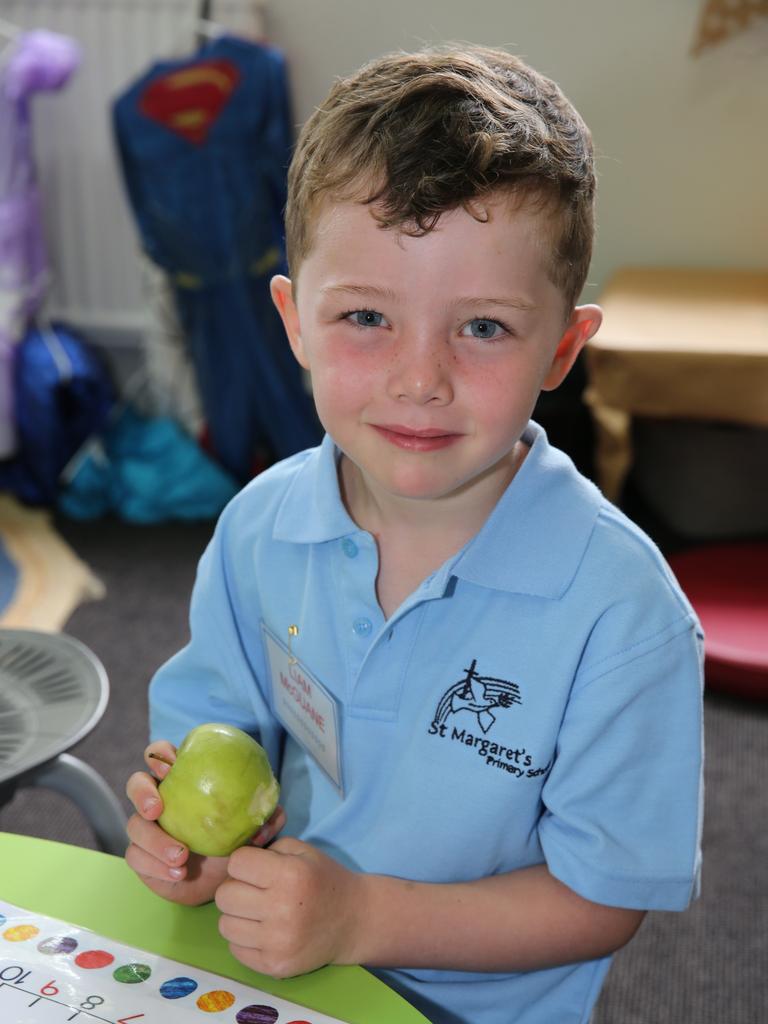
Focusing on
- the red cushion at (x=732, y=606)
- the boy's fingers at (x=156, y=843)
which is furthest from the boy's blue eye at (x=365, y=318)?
the red cushion at (x=732, y=606)

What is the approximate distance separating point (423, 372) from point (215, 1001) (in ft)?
1.31

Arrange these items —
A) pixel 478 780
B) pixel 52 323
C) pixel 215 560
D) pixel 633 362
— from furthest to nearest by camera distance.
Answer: pixel 52 323, pixel 633 362, pixel 215 560, pixel 478 780

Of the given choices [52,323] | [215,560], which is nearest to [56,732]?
[215,560]

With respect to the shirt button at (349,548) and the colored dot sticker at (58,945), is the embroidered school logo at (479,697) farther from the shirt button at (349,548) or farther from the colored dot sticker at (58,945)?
the colored dot sticker at (58,945)

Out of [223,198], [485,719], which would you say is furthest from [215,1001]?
[223,198]

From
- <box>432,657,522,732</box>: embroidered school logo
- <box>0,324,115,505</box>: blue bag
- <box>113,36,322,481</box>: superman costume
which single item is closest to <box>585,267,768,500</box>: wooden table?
<box>113,36,322,481</box>: superman costume

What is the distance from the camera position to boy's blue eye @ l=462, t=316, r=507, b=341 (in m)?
0.78

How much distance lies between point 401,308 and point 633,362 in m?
1.63

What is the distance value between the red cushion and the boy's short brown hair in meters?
1.41

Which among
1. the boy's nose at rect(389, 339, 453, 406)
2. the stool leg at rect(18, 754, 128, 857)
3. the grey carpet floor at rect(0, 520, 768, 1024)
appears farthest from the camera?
the grey carpet floor at rect(0, 520, 768, 1024)

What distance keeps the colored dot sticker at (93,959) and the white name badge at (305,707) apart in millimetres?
257

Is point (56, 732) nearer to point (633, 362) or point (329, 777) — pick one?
point (329, 777)

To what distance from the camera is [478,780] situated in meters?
0.86

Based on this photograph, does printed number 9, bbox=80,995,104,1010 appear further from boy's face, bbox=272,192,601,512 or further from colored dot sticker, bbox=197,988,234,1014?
boy's face, bbox=272,192,601,512
